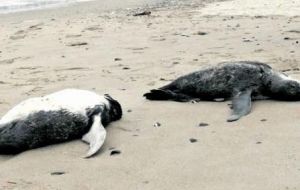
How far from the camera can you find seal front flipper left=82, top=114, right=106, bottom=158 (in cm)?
452

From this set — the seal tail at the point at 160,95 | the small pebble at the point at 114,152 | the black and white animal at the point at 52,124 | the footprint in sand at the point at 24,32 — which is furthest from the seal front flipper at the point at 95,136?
the footprint in sand at the point at 24,32

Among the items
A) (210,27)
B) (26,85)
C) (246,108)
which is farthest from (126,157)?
(210,27)

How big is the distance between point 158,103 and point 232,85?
77 cm

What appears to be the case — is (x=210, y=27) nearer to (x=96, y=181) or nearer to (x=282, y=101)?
(x=282, y=101)

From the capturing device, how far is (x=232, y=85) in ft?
20.1

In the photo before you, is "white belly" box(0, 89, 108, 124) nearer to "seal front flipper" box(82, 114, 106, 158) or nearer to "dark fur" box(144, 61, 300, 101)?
"seal front flipper" box(82, 114, 106, 158)

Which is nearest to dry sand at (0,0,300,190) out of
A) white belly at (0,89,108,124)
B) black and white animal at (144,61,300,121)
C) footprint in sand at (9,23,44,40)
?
footprint in sand at (9,23,44,40)

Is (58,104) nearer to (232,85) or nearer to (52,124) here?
(52,124)

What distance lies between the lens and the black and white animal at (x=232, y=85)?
585 centimetres

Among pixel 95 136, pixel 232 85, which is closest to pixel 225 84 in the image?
pixel 232 85

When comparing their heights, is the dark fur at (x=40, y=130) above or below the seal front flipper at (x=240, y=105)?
above

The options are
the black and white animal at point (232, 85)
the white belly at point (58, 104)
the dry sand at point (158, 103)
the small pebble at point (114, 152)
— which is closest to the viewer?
the dry sand at point (158, 103)

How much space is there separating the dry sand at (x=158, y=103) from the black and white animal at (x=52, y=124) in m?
0.09

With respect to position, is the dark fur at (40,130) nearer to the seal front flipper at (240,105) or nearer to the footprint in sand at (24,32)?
the seal front flipper at (240,105)
